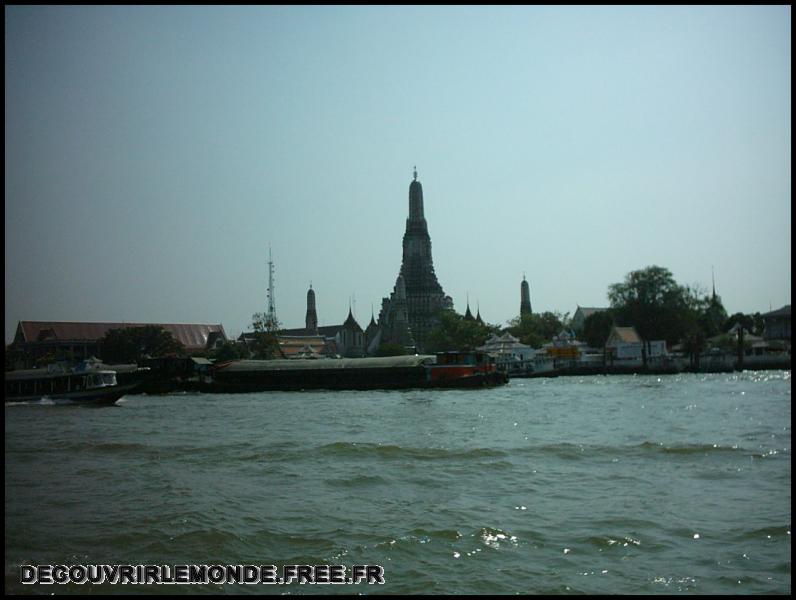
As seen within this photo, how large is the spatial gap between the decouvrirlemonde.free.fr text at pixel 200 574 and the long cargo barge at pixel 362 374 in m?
36.4

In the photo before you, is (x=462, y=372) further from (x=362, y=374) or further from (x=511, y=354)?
(x=511, y=354)

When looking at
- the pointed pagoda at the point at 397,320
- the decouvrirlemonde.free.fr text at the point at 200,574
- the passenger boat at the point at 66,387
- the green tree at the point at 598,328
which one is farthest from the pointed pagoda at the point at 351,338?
the decouvrirlemonde.free.fr text at the point at 200,574

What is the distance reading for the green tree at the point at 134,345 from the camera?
7531 cm

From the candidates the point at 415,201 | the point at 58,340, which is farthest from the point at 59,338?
the point at 415,201

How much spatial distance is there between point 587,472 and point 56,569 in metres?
8.31

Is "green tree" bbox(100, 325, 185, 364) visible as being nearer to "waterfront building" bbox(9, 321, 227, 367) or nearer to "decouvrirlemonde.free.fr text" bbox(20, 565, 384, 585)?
"waterfront building" bbox(9, 321, 227, 367)

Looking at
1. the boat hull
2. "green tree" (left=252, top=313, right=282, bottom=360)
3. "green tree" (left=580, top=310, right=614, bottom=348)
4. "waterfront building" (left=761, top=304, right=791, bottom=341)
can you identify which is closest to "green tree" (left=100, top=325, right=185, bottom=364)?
"green tree" (left=252, top=313, right=282, bottom=360)

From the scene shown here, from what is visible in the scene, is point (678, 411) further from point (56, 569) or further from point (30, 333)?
point (30, 333)

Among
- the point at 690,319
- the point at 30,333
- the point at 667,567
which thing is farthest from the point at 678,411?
the point at 30,333

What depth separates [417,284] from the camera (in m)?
108

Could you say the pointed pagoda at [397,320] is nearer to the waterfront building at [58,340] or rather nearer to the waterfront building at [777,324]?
the waterfront building at [58,340]

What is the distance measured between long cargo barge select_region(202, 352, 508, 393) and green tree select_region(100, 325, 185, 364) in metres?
27.9

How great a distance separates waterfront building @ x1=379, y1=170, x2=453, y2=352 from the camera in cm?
10588

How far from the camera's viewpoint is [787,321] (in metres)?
71.4
